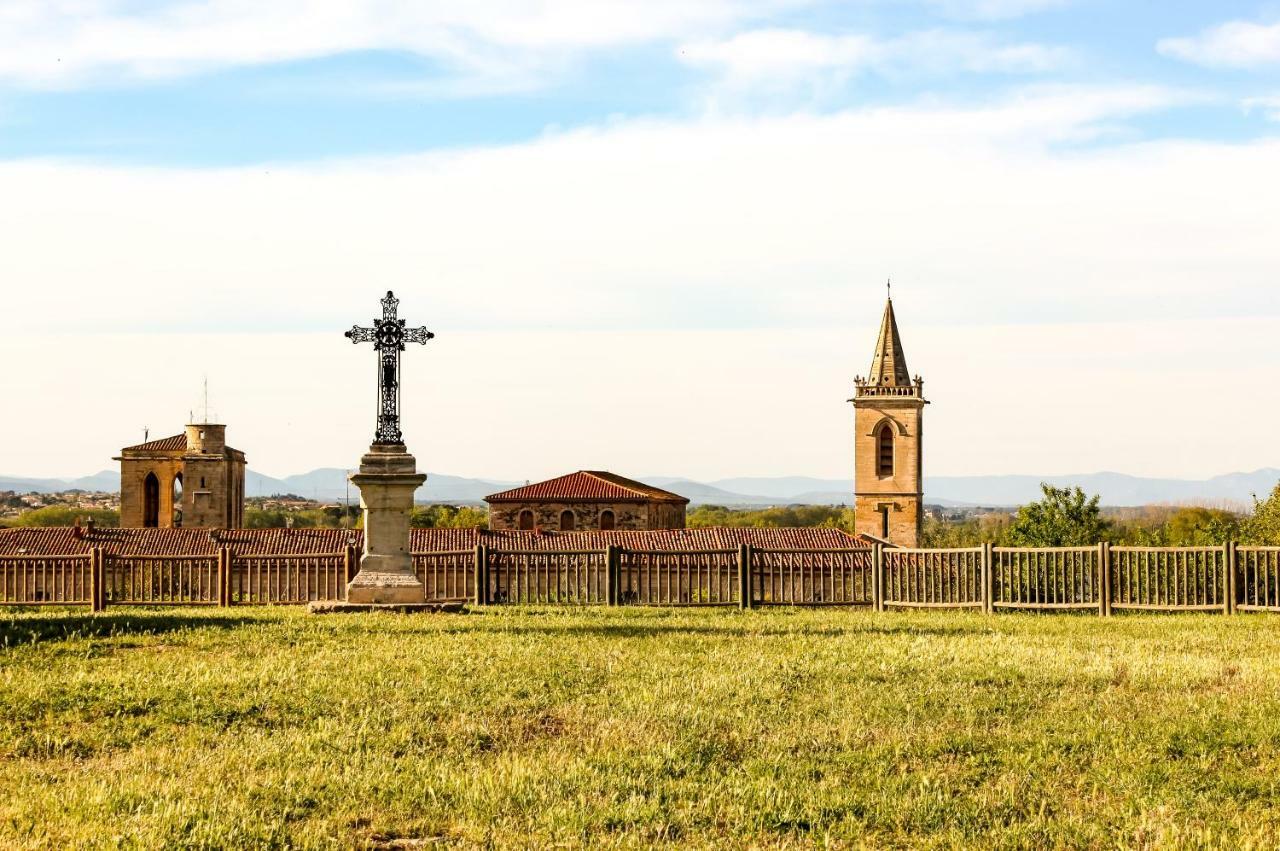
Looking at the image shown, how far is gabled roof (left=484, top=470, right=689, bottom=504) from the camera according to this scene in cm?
8544

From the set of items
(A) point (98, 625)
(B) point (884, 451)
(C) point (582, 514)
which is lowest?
(A) point (98, 625)

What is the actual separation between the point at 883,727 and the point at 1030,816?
2532mm

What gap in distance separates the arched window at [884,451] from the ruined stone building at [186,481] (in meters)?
38.3

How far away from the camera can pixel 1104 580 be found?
76.5 ft

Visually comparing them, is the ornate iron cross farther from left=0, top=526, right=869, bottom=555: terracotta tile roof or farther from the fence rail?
left=0, top=526, right=869, bottom=555: terracotta tile roof

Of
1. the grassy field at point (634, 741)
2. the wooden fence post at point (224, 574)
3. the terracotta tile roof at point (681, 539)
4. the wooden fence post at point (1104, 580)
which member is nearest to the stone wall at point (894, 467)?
the terracotta tile roof at point (681, 539)

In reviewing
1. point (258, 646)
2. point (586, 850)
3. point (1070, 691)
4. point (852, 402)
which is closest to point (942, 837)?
point (586, 850)

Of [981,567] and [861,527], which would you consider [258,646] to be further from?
[861,527]

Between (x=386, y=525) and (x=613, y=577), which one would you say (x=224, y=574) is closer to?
(x=386, y=525)

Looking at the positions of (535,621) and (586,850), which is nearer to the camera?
(586,850)

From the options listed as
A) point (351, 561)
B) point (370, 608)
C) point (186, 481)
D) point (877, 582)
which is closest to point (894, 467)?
point (186, 481)

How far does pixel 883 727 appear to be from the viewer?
11266mm

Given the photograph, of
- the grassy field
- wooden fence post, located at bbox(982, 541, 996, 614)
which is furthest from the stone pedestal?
wooden fence post, located at bbox(982, 541, 996, 614)

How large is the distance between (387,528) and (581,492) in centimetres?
6522
